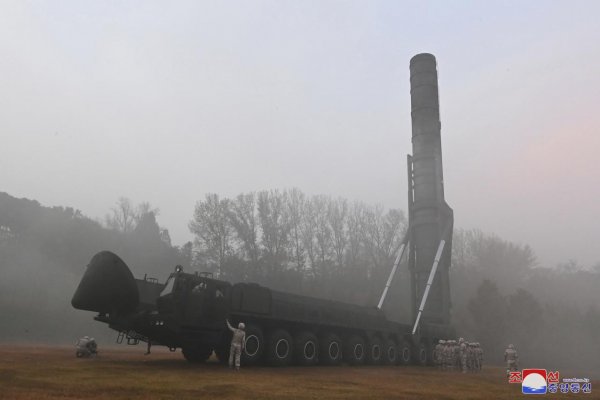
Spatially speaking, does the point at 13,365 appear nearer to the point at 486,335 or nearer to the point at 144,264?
the point at 486,335

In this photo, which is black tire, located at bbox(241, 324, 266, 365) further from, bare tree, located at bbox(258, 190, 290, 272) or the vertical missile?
bare tree, located at bbox(258, 190, 290, 272)

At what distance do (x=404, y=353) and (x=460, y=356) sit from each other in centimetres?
195

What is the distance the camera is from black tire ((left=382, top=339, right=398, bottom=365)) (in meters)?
15.8

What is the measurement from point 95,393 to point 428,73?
830 inches

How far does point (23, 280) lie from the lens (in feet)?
108

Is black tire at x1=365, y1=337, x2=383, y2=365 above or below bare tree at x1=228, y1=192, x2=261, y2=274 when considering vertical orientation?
below

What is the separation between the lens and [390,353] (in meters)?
16.1

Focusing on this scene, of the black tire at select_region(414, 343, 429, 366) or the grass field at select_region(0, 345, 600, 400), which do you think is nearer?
the grass field at select_region(0, 345, 600, 400)

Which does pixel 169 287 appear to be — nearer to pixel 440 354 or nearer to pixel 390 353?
pixel 390 353

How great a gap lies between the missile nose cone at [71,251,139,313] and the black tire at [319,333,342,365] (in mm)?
5515

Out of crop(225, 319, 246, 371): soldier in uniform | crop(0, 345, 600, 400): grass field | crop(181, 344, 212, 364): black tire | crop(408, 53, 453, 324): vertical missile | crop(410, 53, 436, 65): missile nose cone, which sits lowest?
crop(0, 345, 600, 400): grass field

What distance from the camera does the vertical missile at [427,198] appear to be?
69.1 feet

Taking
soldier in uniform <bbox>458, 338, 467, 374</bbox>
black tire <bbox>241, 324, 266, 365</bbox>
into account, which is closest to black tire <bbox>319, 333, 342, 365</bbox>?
black tire <bbox>241, 324, 266, 365</bbox>

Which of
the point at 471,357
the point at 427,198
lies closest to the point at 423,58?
the point at 427,198
